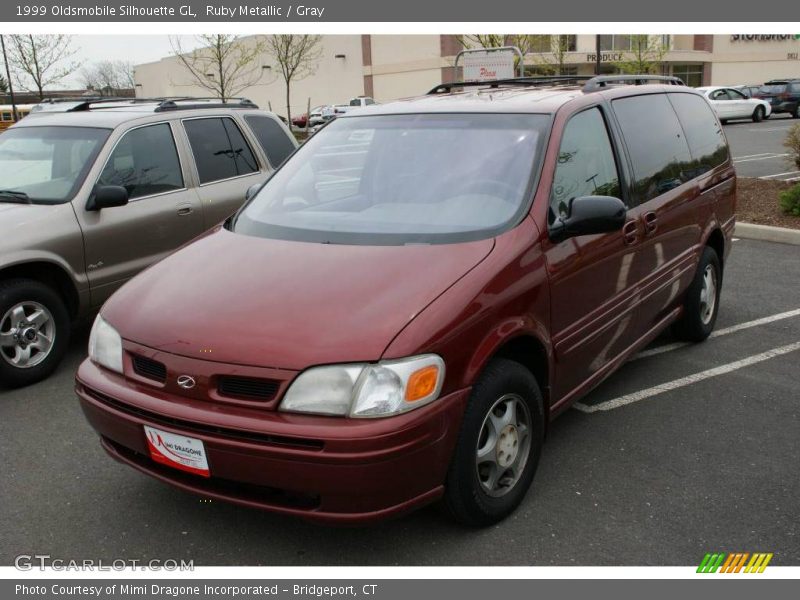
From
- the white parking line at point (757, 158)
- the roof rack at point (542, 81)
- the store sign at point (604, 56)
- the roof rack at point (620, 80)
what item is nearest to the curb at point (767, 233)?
the roof rack at point (620, 80)

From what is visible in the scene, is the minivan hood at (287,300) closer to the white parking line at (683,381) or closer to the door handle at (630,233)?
the door handle at (630,233)

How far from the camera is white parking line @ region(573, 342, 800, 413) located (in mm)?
4621

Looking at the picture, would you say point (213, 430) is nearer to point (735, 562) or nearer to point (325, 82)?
point (735, 562)

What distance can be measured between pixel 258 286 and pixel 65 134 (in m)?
3.67

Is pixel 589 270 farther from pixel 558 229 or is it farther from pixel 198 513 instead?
pixel 198 513

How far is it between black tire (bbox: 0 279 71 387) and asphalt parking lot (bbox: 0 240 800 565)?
0.47 ft

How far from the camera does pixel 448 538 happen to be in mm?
3232

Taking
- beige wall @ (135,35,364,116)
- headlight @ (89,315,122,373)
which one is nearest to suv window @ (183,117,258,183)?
headlight @ (89,315,122,373)

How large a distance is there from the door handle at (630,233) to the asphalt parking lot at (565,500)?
1048 millimetres

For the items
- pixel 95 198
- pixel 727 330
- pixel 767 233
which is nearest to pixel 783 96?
pixel 767 233

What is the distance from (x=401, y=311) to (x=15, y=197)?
12.7 feet

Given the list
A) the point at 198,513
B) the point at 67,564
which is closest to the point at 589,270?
the point at 198,513

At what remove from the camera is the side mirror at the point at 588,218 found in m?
3.50

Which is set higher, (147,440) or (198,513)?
(147,440)
